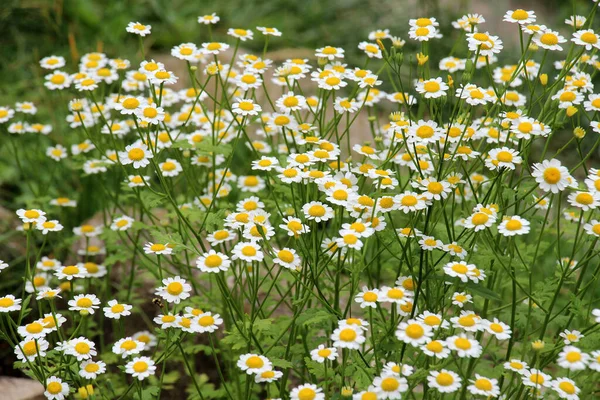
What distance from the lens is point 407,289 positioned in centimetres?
226

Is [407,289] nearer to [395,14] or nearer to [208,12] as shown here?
[208,12]

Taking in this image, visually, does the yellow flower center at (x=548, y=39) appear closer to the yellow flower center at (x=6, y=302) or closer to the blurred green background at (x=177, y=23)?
the yellow flower center at (x=6, y=302)

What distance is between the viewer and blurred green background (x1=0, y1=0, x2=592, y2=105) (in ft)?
17.4

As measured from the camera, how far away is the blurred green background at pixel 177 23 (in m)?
5.30

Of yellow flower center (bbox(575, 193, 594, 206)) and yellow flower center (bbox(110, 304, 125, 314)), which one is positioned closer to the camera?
yellow flower center (bbox(575, 193, 594, 206))

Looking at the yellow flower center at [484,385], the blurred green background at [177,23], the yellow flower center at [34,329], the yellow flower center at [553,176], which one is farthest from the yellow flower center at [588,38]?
the blurred green background at [177,23]

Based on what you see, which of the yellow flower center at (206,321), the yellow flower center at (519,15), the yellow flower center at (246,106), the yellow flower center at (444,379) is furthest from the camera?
the yellow flower center at (246,106)

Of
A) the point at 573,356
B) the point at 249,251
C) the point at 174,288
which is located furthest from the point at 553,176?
the point at 174,288

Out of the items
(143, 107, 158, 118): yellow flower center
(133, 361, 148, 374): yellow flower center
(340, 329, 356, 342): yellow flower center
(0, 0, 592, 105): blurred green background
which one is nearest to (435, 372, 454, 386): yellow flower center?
(340, 329, 356, 342): yellow flower center

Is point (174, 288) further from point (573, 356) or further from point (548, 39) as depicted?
point (548, 39)

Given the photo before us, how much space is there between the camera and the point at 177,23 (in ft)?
19.0

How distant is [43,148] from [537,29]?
10.1ft

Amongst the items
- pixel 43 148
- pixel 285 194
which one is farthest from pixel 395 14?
pixel 285 194

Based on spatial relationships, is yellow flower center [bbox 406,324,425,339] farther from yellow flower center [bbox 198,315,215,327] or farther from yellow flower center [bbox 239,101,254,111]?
yellow flower center [bbox 239,101,254,111]
